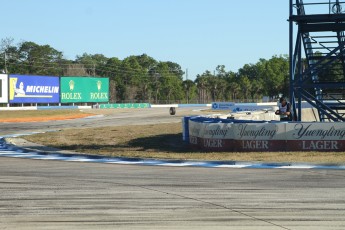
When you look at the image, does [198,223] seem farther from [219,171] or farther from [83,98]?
[83,98]

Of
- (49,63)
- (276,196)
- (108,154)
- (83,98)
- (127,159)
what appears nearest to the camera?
(276,196)

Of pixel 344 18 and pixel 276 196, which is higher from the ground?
pixel 344 18

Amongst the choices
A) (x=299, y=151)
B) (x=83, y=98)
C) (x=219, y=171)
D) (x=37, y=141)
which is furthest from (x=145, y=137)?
(x=83, y=98)

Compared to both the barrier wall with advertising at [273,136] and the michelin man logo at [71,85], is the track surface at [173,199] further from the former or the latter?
the michelin man logo at [71,85]

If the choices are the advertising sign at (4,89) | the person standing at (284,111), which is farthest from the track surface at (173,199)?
the advertising sign at (4,89)

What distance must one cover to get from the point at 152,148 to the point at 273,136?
5006mm

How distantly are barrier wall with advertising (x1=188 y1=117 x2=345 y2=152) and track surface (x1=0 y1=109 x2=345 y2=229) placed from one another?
4.01 m

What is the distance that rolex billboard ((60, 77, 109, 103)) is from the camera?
85.0 meters

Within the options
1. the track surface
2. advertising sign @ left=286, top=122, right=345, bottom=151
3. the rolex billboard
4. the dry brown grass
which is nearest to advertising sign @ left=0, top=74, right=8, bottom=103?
the rolex billboard

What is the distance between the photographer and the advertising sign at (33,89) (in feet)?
247

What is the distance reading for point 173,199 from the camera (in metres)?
9.43

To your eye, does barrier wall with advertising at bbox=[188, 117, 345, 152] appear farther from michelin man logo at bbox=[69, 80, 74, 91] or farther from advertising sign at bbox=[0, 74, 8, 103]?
michelin man logo at bbox=[69, 80, 74, 91]

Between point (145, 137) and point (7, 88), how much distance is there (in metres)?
53.0

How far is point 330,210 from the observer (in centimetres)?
823
